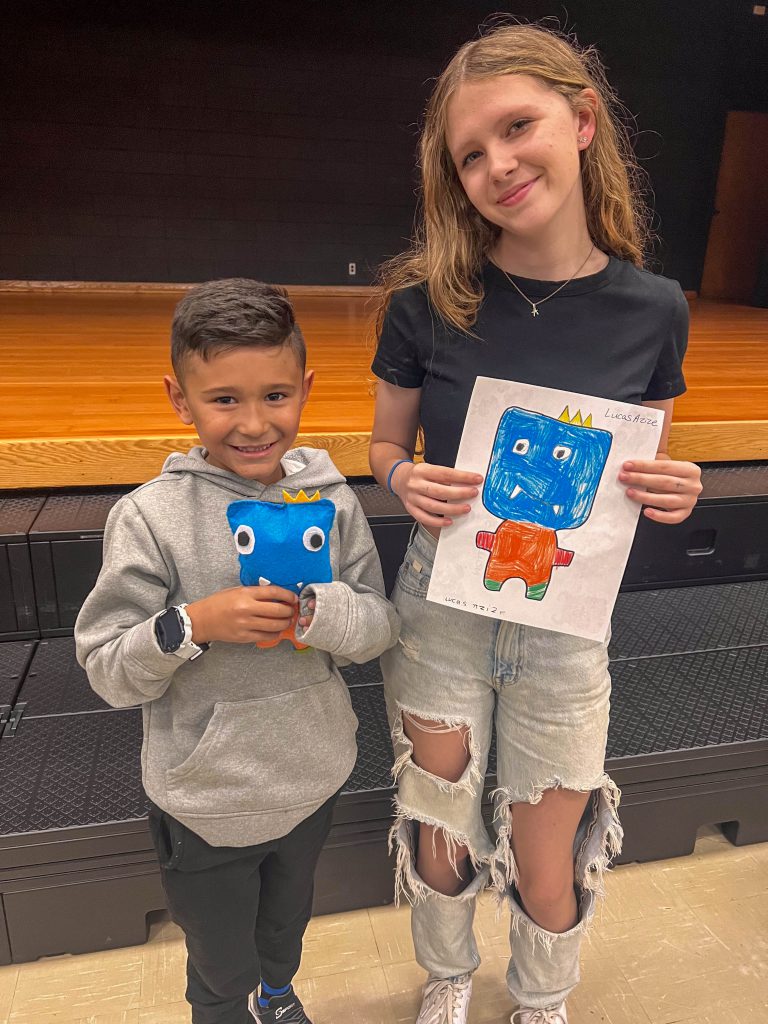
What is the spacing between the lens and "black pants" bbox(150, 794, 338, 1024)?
0.82m

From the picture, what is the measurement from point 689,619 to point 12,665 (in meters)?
1.57

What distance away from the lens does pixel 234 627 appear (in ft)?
2.26

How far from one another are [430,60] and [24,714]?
611cm

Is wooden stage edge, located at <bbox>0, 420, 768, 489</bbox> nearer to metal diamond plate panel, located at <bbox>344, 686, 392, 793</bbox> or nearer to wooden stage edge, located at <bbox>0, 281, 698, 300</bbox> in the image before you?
metal diamond plate panel, located at <bbox>344, 686, 392, 793</bbox>

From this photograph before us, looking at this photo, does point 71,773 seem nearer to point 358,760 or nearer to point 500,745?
point 358,760

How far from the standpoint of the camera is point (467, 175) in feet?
2.64

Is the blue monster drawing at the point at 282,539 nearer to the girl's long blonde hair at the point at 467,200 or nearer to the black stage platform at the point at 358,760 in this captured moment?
the girl's long blonde hair at the point at 467,200

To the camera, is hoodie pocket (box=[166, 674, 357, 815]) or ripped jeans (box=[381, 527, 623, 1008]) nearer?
hoodie pocket (box=[166, 674, 357, 815])

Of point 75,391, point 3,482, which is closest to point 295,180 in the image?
point 75,391

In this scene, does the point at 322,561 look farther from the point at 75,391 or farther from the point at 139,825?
the point at 75,391

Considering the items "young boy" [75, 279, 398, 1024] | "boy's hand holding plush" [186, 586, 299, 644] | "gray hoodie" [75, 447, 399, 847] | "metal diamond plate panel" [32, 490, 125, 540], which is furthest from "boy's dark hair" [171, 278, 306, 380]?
"metal diamond plate panel" [32, 490, 125, 540]

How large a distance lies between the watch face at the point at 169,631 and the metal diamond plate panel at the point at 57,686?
31.9 inches

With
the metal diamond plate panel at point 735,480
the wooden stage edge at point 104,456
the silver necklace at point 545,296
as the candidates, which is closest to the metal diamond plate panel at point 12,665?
the wooden stage edge at point 104,456

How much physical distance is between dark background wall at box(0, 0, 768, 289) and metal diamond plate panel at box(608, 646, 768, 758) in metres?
4.35
